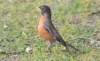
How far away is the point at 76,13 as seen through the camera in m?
9.40

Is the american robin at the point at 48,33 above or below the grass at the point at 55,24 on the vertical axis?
above

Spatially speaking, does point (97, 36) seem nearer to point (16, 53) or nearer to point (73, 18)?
point (73, 18)

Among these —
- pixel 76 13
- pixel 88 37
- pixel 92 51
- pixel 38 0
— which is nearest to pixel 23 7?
pixel 38 0

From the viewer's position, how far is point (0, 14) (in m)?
9.49

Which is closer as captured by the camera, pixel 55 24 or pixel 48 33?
pixel 48 33

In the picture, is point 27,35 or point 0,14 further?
point 0,14

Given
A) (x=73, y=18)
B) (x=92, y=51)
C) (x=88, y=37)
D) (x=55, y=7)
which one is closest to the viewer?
(x=92, y=51)

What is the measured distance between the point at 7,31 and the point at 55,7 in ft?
6.71

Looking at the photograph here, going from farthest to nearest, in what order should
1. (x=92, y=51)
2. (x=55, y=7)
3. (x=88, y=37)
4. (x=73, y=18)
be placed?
(x=55, y=7), (x=73, y=18), (x=88, y=37), (x=92, y=51)

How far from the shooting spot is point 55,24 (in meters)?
8.82

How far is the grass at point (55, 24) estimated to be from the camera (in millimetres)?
7109

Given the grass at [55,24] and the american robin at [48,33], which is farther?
the grass at [55,24]

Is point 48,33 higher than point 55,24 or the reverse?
higher

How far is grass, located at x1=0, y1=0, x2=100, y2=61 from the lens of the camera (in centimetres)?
711
